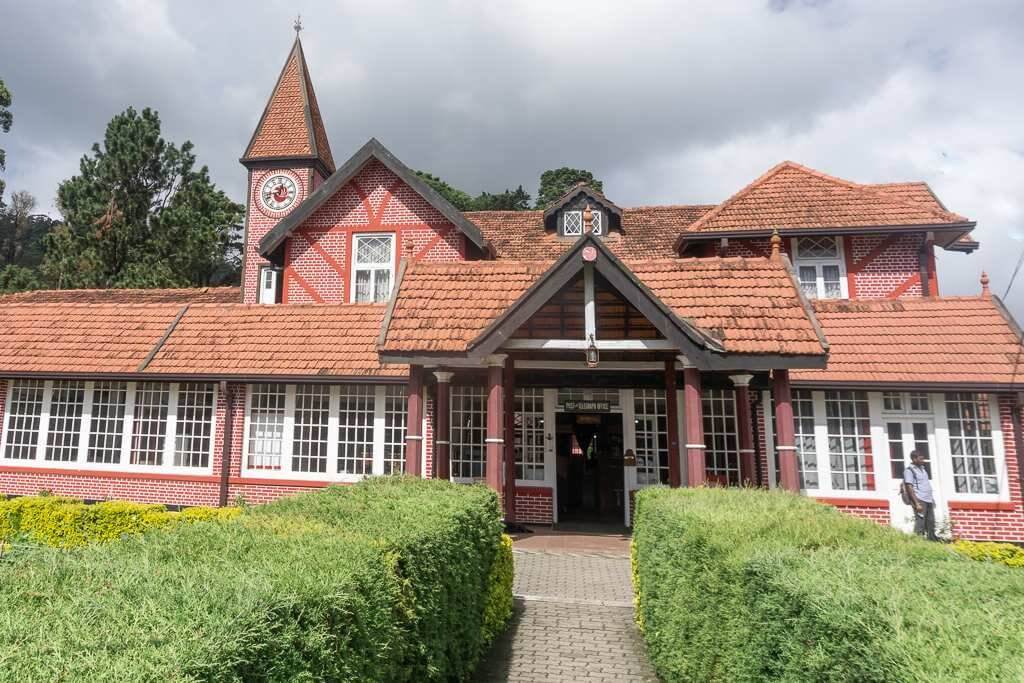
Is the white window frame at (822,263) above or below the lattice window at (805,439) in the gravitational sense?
above

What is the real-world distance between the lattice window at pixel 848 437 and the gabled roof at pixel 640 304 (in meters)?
2.86

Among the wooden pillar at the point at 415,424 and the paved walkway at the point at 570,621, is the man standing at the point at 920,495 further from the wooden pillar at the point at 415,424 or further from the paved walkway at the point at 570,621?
the wooden pillar at the point at 415,424

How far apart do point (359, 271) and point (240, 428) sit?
5535 millimetres

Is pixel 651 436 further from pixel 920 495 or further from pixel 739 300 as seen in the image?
pixel 920 495

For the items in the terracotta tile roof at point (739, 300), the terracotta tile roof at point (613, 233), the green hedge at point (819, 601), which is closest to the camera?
the green hedge at point (819, 601)

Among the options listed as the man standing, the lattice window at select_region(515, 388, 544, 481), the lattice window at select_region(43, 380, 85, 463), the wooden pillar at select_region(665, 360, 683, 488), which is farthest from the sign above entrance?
the lattice window at select_region(43, 380, 85, 463)

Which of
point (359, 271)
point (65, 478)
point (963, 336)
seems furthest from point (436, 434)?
point (963, 336)

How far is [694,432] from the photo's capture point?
356 inches

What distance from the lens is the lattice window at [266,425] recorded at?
12438mm

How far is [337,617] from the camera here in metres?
2.30

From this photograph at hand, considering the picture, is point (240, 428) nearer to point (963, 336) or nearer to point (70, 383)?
point (70, 383)

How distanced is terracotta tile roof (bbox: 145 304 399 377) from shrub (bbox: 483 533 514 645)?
19.1 feet

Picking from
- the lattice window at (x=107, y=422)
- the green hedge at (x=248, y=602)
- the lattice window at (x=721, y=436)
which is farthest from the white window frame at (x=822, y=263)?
the lattice window at (x=107, y=422)

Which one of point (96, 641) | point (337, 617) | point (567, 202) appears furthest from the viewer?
point (567, 202)
